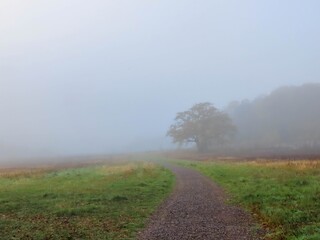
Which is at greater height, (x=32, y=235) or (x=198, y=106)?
(x=198, y=106)

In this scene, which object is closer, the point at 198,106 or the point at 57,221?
the point at 57,221

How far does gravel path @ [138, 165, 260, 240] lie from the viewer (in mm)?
14500

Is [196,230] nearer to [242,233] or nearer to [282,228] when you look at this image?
[242,233]

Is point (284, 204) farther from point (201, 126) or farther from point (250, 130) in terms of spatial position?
point (250, 130)

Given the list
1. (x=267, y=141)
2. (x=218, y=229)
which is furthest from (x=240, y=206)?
(x=267, y=141)

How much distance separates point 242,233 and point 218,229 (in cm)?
121

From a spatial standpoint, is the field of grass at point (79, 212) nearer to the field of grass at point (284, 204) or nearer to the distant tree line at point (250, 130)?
the field of grass at point (284, 204)

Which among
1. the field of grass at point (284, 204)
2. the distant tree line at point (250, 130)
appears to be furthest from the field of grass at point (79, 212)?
the distant tree line at point (250, 130)

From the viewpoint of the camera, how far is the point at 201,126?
4643 inches

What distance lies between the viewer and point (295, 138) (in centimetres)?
15900

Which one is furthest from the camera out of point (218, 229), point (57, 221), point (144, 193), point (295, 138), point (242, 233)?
point (295, 138)

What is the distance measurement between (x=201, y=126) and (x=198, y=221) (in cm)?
10157

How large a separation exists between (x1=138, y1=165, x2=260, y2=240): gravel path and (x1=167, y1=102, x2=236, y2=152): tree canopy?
9335cm

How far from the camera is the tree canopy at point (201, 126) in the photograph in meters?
118
